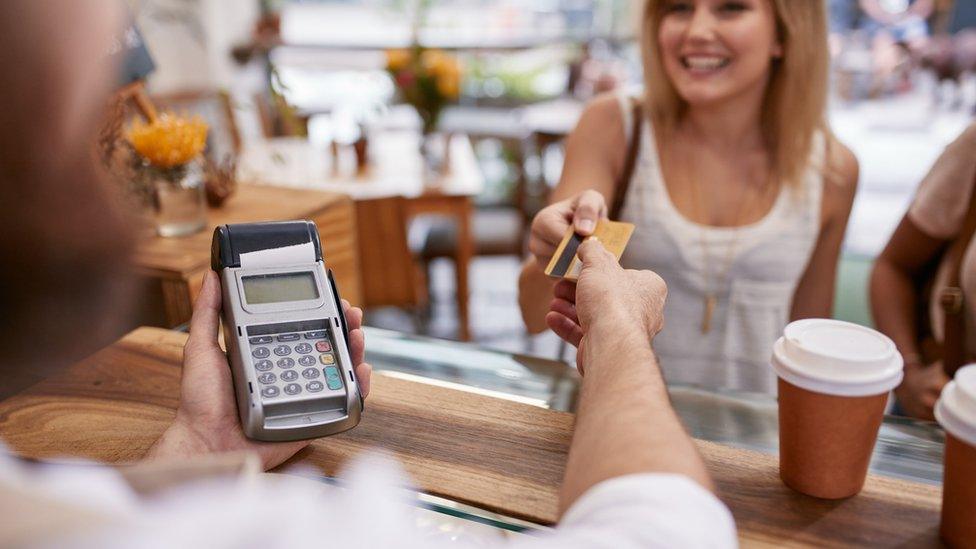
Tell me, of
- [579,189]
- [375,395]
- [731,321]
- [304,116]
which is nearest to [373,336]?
[375,395]

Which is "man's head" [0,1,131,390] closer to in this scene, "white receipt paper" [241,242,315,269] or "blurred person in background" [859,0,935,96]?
"white receipt paper" [241,242,315,269]

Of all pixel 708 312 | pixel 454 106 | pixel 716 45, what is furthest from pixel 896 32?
pixel 708 312

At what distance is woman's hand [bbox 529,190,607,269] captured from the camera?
1.06 metres

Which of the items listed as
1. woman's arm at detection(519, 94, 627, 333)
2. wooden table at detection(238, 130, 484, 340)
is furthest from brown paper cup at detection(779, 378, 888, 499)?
wooden table at detection(238, 130, 484, 340)

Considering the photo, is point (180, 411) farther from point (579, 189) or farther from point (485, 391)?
point (579, 189)

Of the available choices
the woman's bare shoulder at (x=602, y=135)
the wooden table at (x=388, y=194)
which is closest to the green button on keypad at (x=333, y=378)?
the woman's bare shoulder at (x=602, y=135)

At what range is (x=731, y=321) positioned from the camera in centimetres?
166

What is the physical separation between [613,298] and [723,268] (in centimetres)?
91

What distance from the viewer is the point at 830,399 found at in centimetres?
69

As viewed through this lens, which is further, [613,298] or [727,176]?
[727,176]

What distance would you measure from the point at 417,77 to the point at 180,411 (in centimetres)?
278

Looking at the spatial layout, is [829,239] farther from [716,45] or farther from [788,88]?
[716,45]

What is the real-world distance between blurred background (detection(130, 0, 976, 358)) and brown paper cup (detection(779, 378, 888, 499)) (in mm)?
1324

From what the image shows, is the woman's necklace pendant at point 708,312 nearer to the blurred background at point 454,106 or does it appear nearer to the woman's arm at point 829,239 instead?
the woman's arm at point 829,239
